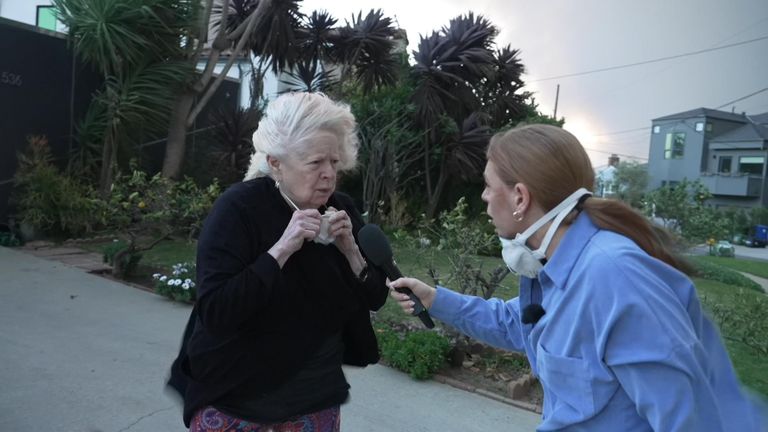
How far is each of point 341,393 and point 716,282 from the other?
31.0 feet

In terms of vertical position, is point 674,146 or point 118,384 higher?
point 674,146

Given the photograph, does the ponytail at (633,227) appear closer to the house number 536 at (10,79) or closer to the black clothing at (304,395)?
the black clothing at (304,395)

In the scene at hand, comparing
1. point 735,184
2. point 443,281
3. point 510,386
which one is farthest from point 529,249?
point 735,184

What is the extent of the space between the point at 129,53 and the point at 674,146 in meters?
37.1

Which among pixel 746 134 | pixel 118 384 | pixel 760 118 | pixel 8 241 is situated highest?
pixel 760 118

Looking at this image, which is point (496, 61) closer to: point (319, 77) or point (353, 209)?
point (319, 77)

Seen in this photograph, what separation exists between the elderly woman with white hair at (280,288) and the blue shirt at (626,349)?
78 centimetres

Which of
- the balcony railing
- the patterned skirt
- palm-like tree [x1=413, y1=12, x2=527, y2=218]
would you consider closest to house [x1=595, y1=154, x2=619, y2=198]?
the patterned skirt

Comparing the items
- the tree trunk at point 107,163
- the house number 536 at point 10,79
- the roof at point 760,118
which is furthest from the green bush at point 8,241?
the roof at point 760,118

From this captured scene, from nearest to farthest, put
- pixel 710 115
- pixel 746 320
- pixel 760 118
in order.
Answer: pixel 746 320, pixel 710 115, pixel 760 118

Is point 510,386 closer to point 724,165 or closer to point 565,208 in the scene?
point 565,208

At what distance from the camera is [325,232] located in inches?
77.8

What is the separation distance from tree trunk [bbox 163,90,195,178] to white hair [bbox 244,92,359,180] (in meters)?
9.05

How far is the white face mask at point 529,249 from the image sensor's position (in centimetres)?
150
